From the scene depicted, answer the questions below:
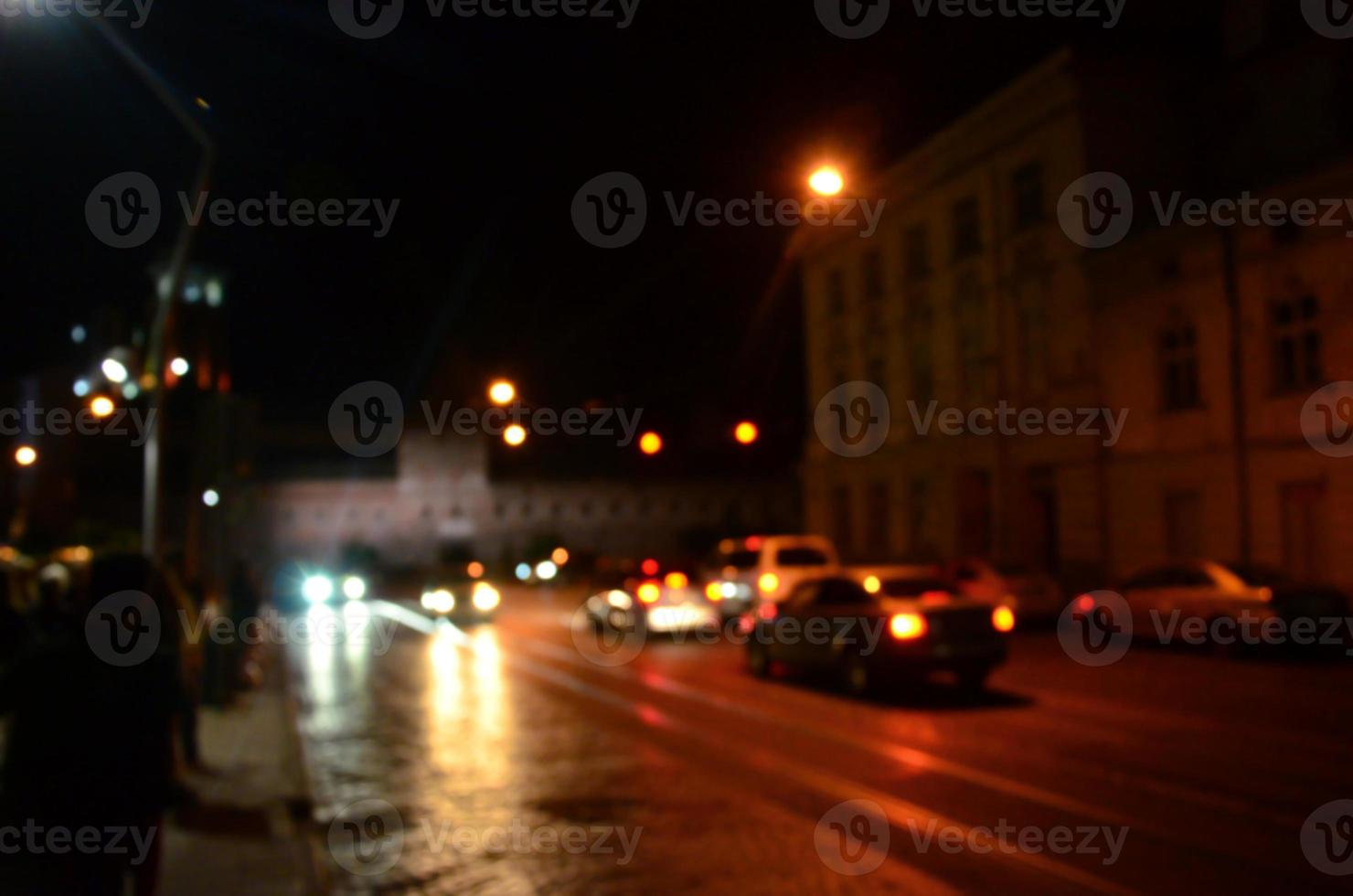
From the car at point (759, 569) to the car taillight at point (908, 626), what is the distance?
29.8 ft

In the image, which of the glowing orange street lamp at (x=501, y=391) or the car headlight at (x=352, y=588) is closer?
the glowing orange street lamp at (x=501, y=391)

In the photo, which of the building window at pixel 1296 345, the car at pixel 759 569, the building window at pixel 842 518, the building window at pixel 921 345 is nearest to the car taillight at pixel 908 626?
the car at pixel 759 569

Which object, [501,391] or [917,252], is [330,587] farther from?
[501,391]

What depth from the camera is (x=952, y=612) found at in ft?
52.6

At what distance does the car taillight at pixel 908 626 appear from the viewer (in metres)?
15.9

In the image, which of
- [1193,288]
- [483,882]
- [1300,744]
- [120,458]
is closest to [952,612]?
[1300,744]

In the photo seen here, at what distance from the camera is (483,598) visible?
3412 centimetres

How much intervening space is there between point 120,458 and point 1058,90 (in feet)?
144

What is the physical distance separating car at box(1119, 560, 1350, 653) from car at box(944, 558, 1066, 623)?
289cm

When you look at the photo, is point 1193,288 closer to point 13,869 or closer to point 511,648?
point 511,648

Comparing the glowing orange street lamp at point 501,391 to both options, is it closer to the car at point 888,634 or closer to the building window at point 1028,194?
the car at point 888,634

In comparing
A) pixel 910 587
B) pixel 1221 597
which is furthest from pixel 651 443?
pixel 1221 597

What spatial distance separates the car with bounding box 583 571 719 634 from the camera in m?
26.6

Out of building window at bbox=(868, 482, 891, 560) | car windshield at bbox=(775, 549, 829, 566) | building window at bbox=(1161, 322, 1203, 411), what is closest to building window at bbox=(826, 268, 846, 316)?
building window at bbox=(868, 482, 891, 560)
